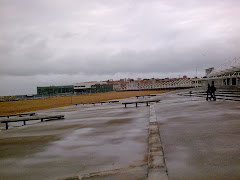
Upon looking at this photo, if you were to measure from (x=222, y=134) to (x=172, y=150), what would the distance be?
2162 millimetres

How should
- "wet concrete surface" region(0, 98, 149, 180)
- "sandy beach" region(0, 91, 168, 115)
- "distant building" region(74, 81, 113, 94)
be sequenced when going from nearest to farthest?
"wet concrete surface" region(0, 98, 149, 180) < "sandy beach" region(0, 91, 168, 115) < "distant building" region(74, 81, 113, 94)

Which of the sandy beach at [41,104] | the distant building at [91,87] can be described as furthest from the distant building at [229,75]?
the distant building at [91,87]

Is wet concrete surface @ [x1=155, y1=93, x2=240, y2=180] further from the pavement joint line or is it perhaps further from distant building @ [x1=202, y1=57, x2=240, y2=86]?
distant building @ [x1=202, y1=57, x2=240, y2=86]

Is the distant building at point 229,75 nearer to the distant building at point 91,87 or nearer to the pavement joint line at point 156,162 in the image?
the pavement joint line at point 156,162

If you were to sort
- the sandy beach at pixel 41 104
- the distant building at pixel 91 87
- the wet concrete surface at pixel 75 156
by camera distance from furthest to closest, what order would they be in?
the distant building at pixel 91 87 → the sandy beach at pixel 41 104 → the wet concrete surface at pixel 75 156

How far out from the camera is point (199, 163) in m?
4.26

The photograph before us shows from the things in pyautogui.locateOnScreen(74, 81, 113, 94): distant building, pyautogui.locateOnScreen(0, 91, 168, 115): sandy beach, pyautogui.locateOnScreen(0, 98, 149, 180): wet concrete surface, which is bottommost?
pyautogui.locateOnScreen(0, 91, 168, 115): sandy beach

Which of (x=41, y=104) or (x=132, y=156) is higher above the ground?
(x=132, y=156)

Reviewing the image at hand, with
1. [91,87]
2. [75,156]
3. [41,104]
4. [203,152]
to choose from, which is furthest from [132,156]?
[91,87]

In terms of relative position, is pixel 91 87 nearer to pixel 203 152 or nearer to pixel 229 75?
pixel 229 75

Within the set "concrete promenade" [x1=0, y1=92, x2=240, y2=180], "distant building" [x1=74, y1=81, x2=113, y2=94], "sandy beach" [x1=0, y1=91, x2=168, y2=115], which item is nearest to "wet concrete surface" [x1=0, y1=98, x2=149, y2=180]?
"concrete promenade" [x1=0, y1=92, x2=240, y2=180]

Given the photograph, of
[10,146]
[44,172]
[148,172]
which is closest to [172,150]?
[148,172]

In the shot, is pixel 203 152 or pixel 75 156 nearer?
pixel 203 152

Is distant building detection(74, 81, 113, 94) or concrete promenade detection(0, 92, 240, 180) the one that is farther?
distant building detection(74, 81, 113, 94)
